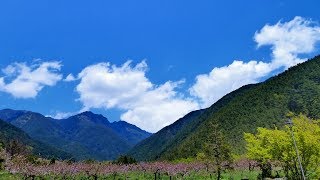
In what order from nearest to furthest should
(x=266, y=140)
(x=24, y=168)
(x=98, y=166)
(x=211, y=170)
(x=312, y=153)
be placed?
1. (x=312, y=153)
2. (x=24, y=168)
3. (x=266, y=140)
4. (x=98, y=166)
5. (x=211, y=170)

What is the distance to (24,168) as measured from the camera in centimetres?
4766

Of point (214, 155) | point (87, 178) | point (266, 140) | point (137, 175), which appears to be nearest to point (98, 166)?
point (87, 178)

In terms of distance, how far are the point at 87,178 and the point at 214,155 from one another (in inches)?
631

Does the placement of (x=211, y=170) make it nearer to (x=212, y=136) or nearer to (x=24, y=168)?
(x=212, y=136)

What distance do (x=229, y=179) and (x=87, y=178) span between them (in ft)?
59.1

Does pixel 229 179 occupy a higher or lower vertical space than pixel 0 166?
lower

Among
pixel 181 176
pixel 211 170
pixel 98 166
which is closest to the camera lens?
pixel 98 166

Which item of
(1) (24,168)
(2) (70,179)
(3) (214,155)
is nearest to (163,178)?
(3) (214,155)

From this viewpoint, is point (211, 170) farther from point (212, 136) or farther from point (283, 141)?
point (283, 141)

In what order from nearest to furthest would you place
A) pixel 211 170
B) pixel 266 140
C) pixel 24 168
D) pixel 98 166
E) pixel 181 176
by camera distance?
pixel 24 168, pixel 266 140, pixel 98 166, pixel 181 176, pixel 211 170

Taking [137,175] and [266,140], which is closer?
[266,140]

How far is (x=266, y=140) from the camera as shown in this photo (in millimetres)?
51531

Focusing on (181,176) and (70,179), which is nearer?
(70,179)

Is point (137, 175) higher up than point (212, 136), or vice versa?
point (212, 136)
